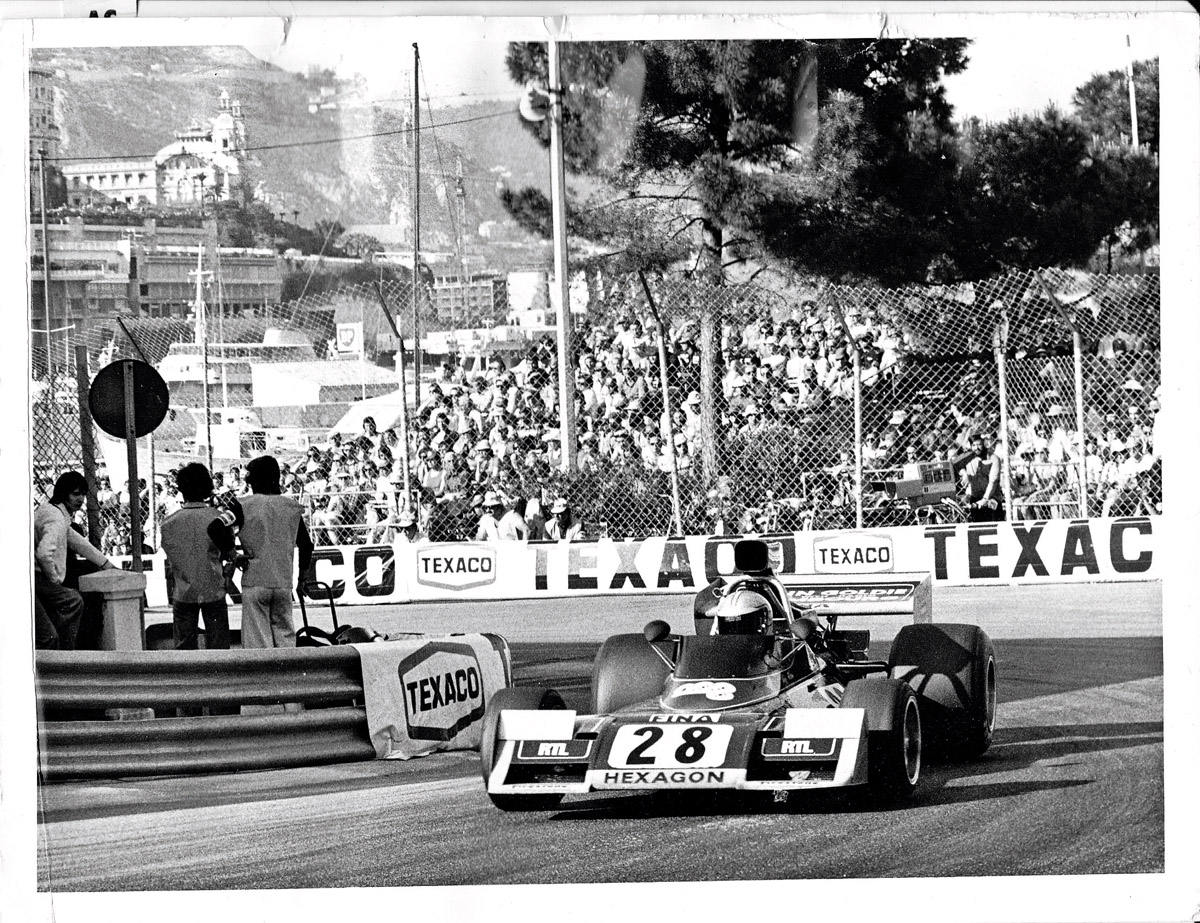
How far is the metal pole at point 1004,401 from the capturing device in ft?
42.0

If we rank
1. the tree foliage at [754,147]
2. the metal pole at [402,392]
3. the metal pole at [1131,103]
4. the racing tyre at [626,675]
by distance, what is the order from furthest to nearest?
the metal pole at [402,392], the tree foliage at [754,147], the racing tyre at [626,675], the metal pole at [1131,103]

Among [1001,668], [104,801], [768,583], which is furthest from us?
[1001,668]

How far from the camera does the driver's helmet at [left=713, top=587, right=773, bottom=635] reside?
25.2ft

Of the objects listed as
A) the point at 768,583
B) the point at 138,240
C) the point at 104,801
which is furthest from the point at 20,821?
the point at 138,240

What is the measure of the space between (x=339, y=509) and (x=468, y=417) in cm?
130

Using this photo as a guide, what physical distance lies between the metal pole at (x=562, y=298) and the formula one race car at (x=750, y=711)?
137 inches

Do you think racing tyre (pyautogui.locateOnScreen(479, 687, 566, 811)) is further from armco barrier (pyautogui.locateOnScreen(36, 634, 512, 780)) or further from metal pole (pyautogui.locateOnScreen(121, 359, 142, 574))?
metal pole (pyautogui.locateOnScreen(121, 359, 142, 574))

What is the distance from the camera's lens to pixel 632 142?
444 inches

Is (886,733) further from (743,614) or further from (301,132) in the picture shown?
(301,132)

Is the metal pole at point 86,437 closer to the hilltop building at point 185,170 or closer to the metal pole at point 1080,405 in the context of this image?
the hilltop building at point 185,170

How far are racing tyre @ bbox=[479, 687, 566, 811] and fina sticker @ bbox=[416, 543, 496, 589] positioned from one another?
20.5ft

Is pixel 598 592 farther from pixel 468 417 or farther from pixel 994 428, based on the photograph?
pixel 994 428

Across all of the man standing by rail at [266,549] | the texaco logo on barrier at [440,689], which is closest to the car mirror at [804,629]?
the texaco logo on barrier at [440,689]

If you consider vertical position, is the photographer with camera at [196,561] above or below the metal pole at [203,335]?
below
